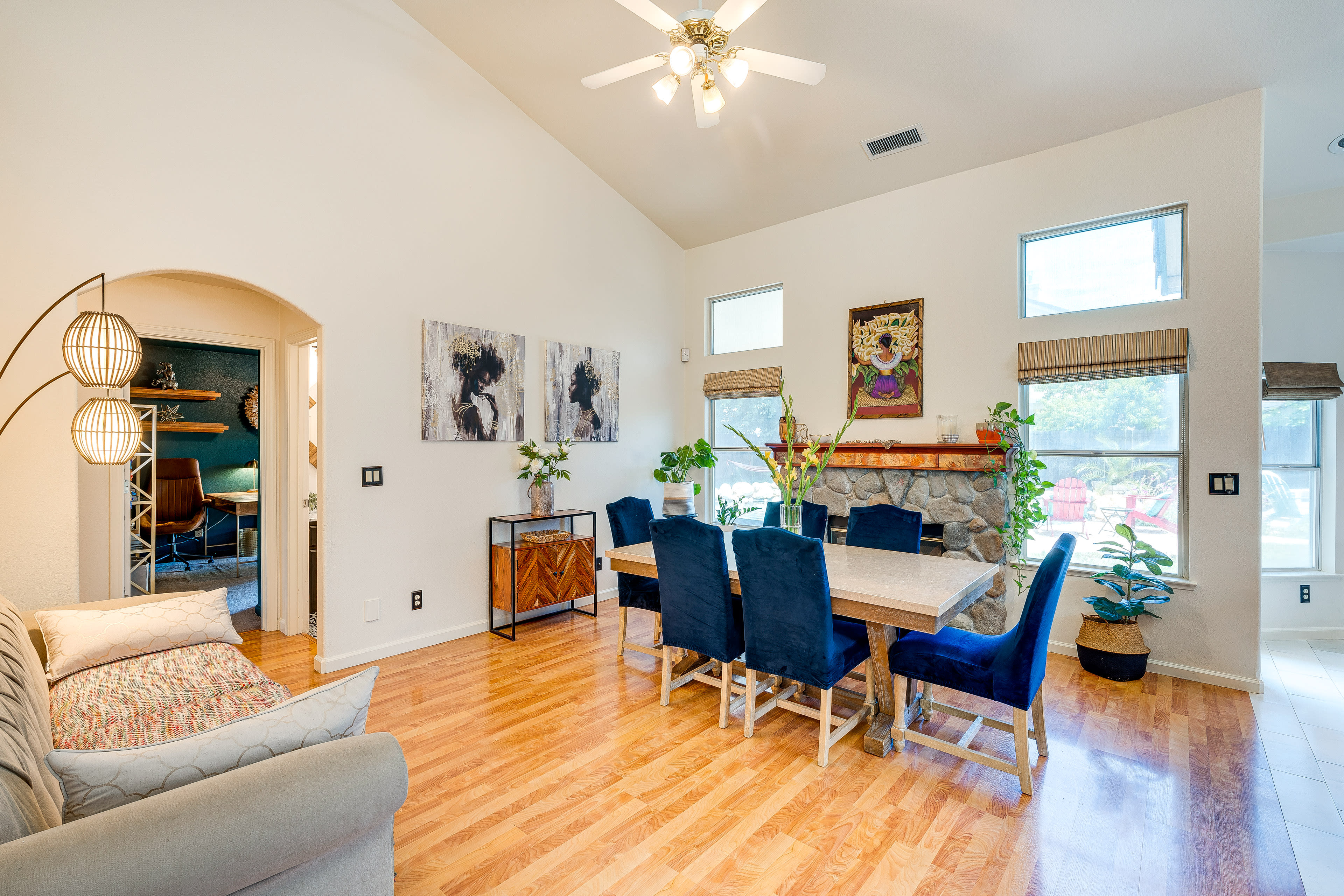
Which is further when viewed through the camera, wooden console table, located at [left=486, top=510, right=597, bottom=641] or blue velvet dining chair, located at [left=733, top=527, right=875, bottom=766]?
wooden console table, located at [left=486, top=510, right=597, bottom=641]

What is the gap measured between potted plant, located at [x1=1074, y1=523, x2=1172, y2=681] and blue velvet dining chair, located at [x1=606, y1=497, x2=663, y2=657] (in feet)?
8.44

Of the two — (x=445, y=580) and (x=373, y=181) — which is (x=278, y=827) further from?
(x=373, y=181)

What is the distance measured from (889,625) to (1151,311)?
2.69 m

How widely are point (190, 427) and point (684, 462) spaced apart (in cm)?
565

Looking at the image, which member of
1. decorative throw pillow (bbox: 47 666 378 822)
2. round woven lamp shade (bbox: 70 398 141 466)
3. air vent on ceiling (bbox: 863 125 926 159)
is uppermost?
air vent on ceiling (bbox: 863 125 926 159)

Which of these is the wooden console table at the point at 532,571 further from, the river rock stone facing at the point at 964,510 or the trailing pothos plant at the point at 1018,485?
the trailing pothos plant at the point at 1018,485

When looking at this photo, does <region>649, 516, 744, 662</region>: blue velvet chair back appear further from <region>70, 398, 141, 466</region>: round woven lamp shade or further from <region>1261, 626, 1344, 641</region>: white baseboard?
<region>1261, 626, 1344, 641</region>: white baseboard

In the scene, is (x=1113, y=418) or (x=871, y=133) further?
(x=871, y=133)

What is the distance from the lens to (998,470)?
4074 mm

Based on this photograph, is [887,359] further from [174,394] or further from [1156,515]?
[174,394]

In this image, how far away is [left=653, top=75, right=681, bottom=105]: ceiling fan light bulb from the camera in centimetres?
287

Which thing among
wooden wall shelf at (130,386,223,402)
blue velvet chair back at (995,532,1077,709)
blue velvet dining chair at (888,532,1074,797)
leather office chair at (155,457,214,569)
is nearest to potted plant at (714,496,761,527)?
blue velvet dining chair at (888,532,1074,797)

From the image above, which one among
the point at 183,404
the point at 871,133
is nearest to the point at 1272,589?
the point at 871,133

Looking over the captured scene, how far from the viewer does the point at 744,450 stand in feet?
19.0
